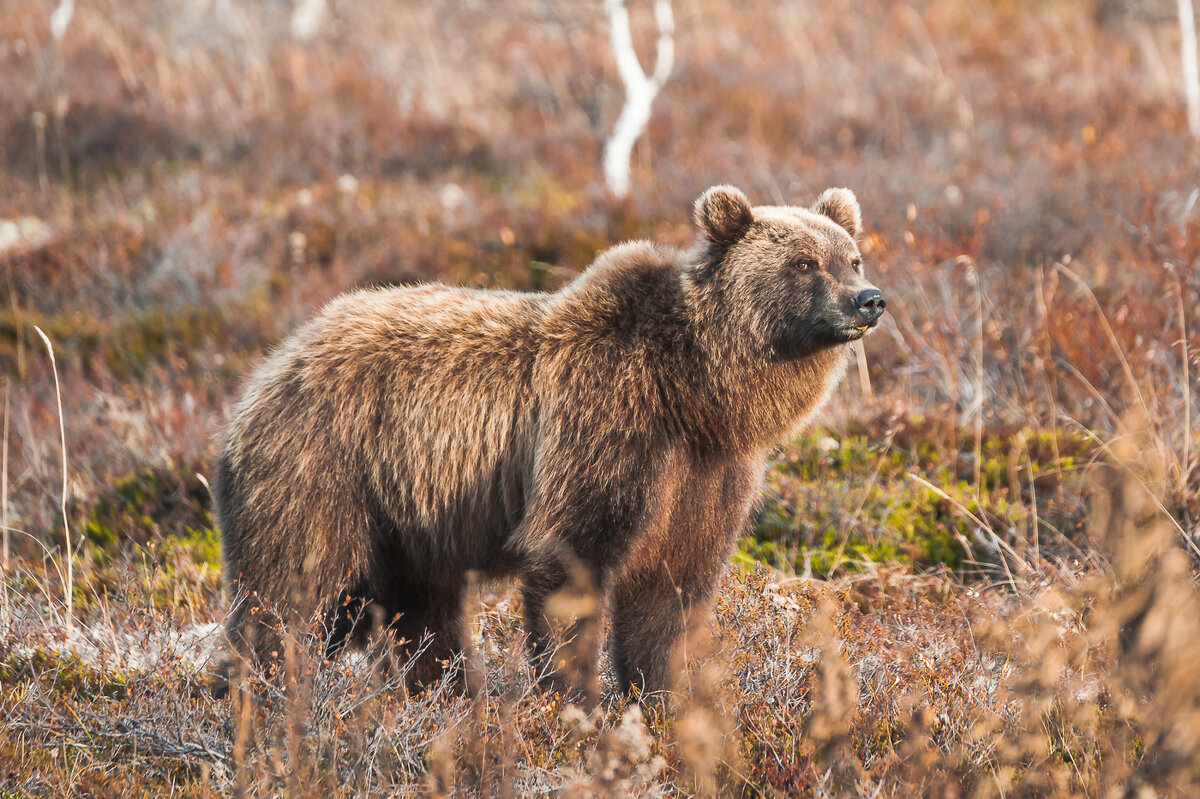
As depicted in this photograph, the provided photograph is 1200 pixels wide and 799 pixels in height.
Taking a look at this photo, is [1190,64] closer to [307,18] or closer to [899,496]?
[899,496]

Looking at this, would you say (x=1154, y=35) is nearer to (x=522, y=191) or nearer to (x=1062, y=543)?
(x=522, y=191)

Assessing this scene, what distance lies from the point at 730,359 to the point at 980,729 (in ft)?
4.70

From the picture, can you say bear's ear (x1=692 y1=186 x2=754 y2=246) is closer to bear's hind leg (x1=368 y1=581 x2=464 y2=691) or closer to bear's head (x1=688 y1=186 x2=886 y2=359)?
bear's head (x1=688 y1=186 x2=886 y2=359)

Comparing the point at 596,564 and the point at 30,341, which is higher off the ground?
the point at 596,564

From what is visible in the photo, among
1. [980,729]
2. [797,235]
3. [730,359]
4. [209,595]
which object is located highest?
[797,235]

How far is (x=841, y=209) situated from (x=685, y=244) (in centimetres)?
491

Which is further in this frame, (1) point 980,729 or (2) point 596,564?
(2) point 596,564

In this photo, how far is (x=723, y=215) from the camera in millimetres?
3619

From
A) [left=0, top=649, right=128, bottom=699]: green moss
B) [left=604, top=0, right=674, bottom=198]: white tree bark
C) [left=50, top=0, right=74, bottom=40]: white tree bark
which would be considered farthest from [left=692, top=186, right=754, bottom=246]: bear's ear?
[left=50, top=0, right=74, bottom=40]: white tree bark

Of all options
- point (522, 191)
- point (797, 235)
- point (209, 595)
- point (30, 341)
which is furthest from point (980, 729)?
point (522, 191)

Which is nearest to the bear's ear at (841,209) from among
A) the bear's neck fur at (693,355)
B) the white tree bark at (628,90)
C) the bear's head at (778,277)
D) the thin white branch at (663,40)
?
the bear's head at (778,277)

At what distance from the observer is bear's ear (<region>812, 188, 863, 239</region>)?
4.00 metres

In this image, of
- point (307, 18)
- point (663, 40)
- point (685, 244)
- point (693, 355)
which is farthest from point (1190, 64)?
point (307, 18)

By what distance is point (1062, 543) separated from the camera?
15.3ft
